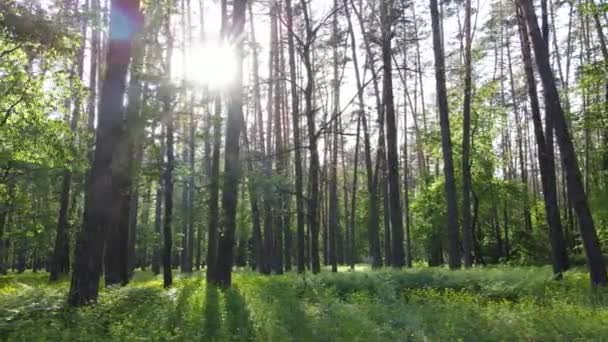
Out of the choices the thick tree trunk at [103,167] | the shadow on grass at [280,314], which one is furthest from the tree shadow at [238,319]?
the thick tree trunk at [103,167]

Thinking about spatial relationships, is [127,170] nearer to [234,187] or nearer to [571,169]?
[234,187]

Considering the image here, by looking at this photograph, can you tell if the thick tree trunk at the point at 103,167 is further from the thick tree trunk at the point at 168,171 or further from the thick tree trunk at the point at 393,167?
the thick tree trunk at the point at 393,167

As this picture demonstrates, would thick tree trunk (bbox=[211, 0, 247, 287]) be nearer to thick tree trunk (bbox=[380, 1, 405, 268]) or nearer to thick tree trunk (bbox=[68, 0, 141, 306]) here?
thick tree trunk (bbox=[68, 0, 141, 306])

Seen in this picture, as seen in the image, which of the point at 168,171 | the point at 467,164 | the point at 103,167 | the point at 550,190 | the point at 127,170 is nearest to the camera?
the point at 103,167

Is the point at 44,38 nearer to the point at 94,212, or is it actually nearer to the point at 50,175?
the point at 94,212

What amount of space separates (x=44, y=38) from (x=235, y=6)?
5.77 m

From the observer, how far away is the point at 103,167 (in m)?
10.6

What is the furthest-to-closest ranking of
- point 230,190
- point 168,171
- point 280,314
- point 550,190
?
point 168,171, point 550,190, point 230,190, point 280,314

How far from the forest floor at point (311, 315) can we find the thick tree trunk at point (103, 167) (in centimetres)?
58

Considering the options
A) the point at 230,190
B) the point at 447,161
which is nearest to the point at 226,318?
the point at 230,190

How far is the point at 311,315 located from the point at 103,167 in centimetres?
537

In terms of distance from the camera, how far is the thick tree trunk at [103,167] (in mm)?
10297

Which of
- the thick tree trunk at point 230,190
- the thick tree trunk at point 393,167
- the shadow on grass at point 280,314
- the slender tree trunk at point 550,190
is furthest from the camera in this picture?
the thick tree trunk at point 393,167

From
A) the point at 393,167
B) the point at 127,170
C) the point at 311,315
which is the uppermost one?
the point at 393,167
